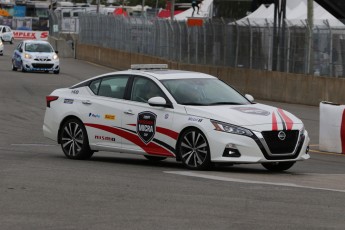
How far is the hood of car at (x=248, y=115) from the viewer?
534 inches

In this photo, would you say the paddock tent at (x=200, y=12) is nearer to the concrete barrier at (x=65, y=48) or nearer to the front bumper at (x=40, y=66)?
the concrete barrier at (x=65, y=48)

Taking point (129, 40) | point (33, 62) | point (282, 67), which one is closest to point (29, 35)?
point (129, 40)

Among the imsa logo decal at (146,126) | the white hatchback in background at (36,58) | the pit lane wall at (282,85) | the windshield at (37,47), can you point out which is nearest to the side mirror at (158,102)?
the imsa logo decal at (146,126)

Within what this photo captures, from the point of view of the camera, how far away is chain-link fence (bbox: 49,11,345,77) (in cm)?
3222

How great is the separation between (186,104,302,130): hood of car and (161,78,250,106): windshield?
0.32 meters

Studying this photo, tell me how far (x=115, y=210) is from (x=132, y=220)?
608 mm

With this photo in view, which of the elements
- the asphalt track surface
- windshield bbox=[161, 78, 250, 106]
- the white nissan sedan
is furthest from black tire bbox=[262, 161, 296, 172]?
windshield bbox=[161, 78, 250, 106]

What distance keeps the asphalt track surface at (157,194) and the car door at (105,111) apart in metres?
0.39

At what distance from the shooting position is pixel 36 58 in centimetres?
4603

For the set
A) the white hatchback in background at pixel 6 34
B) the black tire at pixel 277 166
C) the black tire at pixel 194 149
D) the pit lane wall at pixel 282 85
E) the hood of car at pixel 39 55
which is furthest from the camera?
the white hatchback in background at pixel 6 34

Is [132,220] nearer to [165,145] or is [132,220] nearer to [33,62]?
[165,145]

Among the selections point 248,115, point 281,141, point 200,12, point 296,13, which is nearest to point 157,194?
point 248,115

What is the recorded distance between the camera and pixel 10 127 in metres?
22.4

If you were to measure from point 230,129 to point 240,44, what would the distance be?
2500cm
